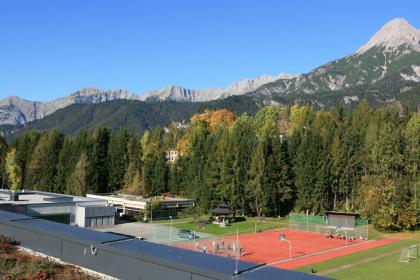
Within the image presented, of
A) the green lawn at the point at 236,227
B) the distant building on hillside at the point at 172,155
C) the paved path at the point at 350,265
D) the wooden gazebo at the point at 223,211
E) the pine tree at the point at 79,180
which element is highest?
the distant building on hillside at the point at 172,155

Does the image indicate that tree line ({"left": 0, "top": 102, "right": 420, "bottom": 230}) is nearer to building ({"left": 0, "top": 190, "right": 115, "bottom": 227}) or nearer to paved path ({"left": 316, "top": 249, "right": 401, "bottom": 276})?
paved path ({"left": 316, "top": 249, "right": 401, "bottom": 276})

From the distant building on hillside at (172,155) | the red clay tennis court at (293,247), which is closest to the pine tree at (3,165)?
the distant building on hillside at (172,155)

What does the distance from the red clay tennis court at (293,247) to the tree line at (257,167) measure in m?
10.4

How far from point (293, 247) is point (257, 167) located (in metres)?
27.7

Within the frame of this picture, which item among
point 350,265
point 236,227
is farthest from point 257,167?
point 350,265

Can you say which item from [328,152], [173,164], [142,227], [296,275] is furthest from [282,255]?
[173,164]

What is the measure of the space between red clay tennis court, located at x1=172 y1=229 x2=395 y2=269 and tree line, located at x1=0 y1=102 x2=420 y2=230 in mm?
10414

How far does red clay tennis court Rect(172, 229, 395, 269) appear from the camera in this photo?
47781 mm

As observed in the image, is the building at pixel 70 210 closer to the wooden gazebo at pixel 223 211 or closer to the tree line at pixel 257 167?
the wooden gazebo at pixel 223 211

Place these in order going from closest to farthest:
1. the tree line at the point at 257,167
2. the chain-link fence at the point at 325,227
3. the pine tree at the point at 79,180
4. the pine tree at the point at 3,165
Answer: the chain-link fence at the point at 325,227
the tree line at the point at 257,167
the pine tree at the point at 79,180
the pine tree at the point at 3,165

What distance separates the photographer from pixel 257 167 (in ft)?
267

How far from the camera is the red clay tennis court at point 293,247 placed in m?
47.8

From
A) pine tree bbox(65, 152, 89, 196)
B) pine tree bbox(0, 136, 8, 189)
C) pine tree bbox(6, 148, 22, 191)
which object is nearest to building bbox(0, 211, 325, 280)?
pine tree bbox(65, 152, 89, 196)

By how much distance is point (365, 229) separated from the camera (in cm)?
6244
